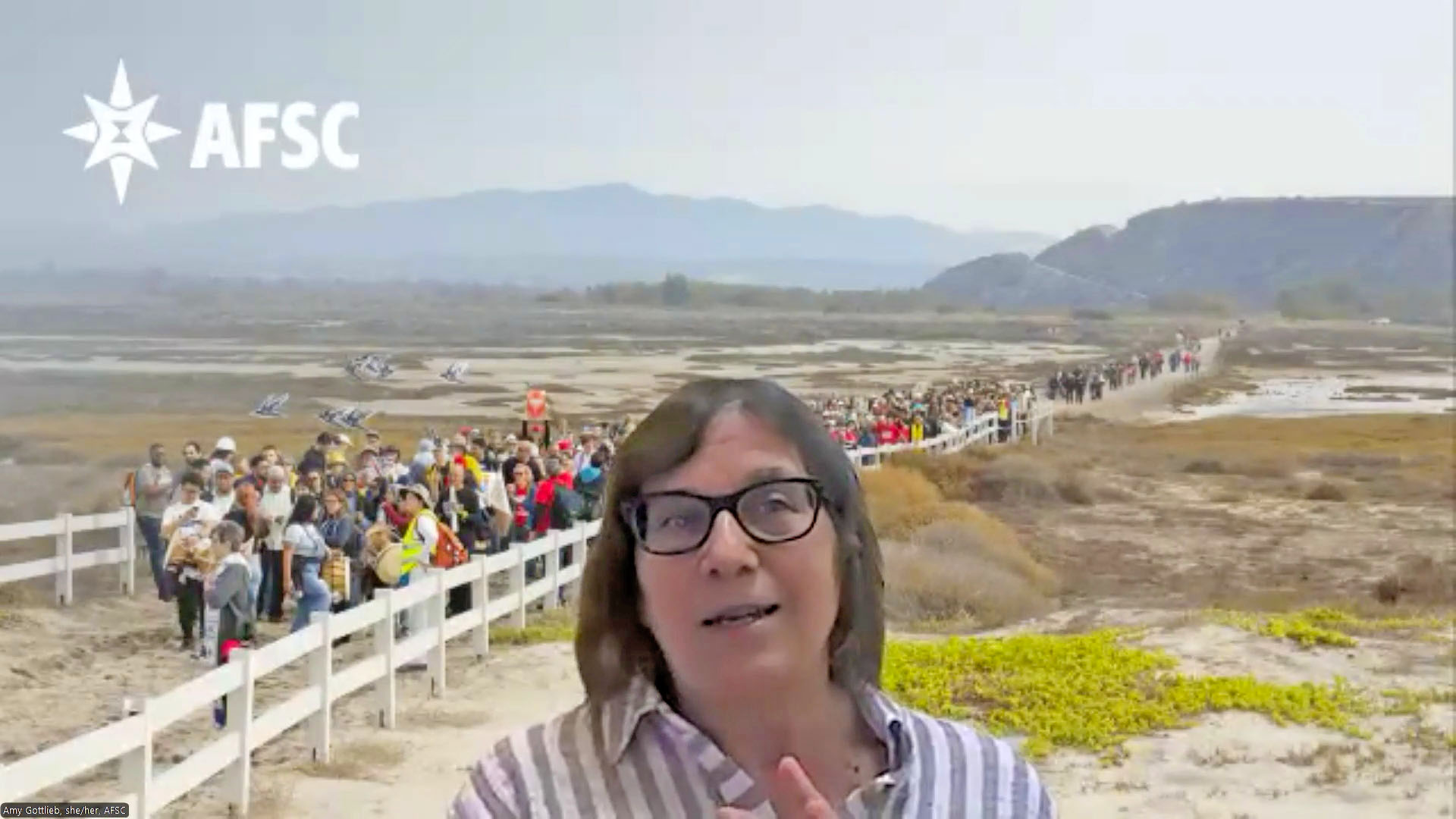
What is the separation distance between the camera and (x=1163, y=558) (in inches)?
757

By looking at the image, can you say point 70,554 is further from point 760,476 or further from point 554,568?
point 760,476

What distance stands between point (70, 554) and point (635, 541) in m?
11.0

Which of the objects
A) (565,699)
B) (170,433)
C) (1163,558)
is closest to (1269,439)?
(1163,558)

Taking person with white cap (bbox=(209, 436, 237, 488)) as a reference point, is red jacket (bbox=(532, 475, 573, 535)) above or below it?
below

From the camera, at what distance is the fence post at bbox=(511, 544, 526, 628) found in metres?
11.2

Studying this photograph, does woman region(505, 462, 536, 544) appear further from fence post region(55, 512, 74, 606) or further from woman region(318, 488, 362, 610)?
fence post region(55, 512, 74, 606)

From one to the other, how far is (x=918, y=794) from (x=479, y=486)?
11.0 meters

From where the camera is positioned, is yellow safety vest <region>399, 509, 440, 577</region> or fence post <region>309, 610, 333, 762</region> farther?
yellow safety vest <region>399, 509, 440, 577</region>

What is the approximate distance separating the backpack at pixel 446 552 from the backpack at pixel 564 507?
2531 mm

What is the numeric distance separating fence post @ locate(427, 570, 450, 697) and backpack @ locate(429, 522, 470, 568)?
0.64 metres

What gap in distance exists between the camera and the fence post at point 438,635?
934cm

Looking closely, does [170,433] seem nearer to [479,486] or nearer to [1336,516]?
[479,486]

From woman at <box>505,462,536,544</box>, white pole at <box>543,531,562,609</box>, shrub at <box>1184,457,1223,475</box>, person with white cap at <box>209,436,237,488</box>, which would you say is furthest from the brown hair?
shrub at <box>1184,457,1223,475</box>

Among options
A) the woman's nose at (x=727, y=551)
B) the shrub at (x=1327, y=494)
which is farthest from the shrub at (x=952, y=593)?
the shrub at (x=1327, y=494)
